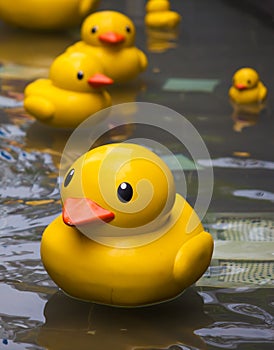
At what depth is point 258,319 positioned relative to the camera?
3.53m

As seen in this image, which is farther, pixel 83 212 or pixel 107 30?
pixel 107 30

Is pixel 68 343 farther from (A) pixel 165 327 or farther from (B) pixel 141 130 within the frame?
(B) pixel 141 130

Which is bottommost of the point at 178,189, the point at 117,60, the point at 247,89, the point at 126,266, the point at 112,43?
the point at 178,189

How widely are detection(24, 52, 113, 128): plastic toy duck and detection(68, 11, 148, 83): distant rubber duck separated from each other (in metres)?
0.74

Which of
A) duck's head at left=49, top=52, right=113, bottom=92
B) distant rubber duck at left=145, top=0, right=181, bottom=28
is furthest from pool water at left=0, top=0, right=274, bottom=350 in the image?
duck's head at left=49, top=52, right=113, bottom=92

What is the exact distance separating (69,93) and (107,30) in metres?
0.97

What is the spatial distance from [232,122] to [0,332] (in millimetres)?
2867

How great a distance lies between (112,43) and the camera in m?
6.30

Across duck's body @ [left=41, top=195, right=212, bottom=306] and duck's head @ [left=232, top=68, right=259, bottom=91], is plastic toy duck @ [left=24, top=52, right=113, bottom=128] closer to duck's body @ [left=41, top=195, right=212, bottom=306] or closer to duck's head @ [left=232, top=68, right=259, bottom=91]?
duck's head @ [left=232, top=68, right=259, bottom=91]

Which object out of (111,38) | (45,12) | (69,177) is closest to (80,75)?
(111,38)

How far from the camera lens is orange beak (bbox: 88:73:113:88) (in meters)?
5.48

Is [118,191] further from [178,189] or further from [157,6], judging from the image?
[157,6]

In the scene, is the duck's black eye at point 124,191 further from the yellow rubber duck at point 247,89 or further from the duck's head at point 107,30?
the duck's head at point 107,30

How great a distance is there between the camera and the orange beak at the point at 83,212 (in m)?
3.31
